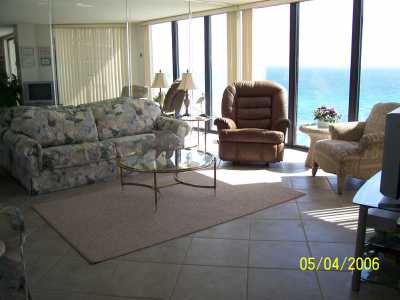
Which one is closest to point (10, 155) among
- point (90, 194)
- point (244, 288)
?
point (90, 194)

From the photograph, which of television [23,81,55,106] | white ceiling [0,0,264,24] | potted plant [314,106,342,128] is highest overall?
white ceiling [0,0,264,24]

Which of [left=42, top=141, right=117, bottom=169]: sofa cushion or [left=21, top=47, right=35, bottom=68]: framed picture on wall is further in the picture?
[left=21, top=47, right=35, bottom=68]: framed picture on wall

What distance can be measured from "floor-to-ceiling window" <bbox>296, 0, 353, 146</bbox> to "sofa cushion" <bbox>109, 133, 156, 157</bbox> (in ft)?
7.67

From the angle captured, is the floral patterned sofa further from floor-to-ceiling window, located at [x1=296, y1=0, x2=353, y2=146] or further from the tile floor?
floor-to-ceiling window, located at [x1=296, y1=0, x2=353, y2=146]

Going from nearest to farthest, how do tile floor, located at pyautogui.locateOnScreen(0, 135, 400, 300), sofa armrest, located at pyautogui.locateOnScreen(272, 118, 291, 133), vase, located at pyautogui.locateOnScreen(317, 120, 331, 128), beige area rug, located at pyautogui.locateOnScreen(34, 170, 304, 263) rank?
1. tile floor, located at pyautogui.locateOnScreen(0, 135, 400, 300)
2. beige area rug, located at pyautogui.locateOnScreen(34, 170, 304, 263)
3. vase, located at pyautogui.locateOnScreen(317, 120, 331, 128)
4. sofa armrest, located at pyautogui.locateOnScreen(272, 118, 291, 133)

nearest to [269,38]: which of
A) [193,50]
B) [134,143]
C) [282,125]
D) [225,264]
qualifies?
[193,50]

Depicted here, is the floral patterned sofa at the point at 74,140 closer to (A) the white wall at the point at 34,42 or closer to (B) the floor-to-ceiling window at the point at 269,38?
(A) the white wall at the point at 34,42

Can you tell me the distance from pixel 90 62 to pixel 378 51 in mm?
4077

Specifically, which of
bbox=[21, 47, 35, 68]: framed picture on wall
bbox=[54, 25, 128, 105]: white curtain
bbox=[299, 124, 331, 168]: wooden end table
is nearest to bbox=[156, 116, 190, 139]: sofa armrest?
bbox=[54, 25, 128, 105]: white curtain

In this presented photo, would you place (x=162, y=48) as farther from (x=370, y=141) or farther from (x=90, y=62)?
(x=370, y=141)

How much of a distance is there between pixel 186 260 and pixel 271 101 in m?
3.37

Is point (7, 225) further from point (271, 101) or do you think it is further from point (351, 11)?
point (351, 11)

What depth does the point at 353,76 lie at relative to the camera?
17.6 ft

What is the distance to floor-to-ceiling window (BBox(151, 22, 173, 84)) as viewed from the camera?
6.81 m
